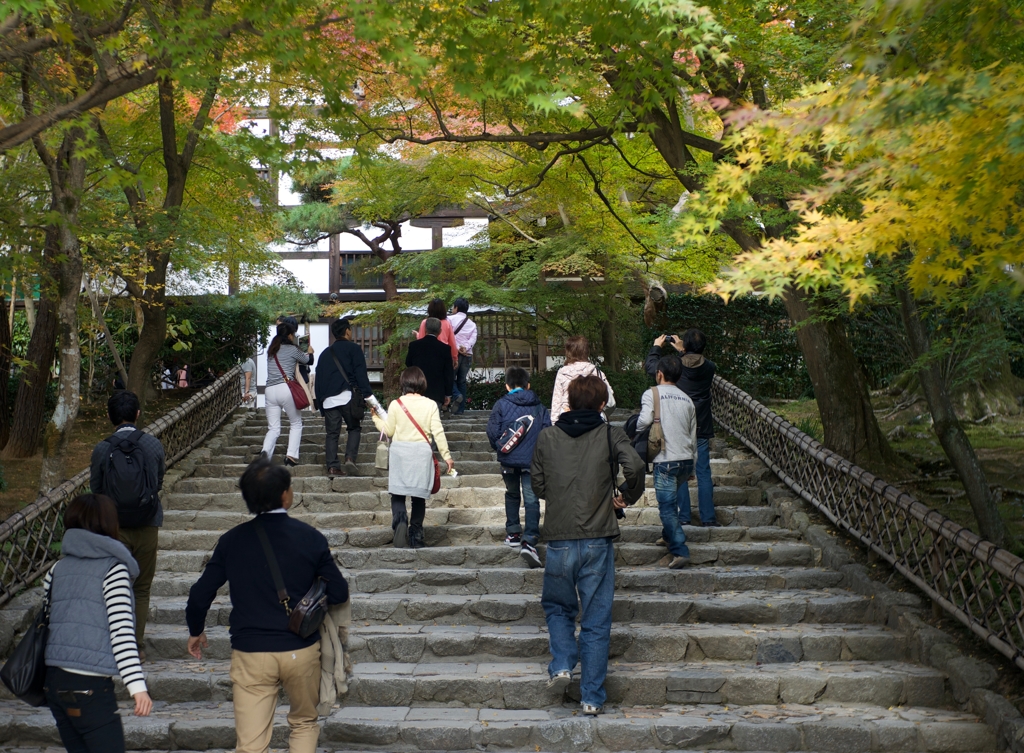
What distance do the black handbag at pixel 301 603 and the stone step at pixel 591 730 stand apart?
1.83 m

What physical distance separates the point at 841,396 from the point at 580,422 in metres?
5.12

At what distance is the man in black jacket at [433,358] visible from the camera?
1151cm

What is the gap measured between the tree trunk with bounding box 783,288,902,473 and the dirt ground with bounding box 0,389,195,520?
345 inches

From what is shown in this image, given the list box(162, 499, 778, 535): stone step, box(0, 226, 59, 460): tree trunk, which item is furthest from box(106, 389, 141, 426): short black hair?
box(0, 226, 59, 460): tree trunk

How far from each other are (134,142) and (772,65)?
338 inches

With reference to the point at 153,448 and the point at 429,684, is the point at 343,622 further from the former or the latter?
the point at 153,448

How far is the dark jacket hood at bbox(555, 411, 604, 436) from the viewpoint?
6.12 meters

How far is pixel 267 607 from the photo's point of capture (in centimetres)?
436

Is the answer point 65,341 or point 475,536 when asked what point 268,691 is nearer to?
point 475,536

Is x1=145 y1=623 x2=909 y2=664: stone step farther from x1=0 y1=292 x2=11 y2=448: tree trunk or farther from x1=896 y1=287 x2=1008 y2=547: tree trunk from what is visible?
x1=0 y1=292 x2=11 y2=448: tree trunk

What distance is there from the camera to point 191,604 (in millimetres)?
4559

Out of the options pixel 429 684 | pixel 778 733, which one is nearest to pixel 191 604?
pixel 429 684

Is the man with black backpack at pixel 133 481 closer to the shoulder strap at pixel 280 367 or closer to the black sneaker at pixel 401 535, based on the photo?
the black sneaker at pixel 401 535

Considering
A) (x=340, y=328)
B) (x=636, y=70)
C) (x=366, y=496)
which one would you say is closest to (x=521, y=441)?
(x=366, y=496)
